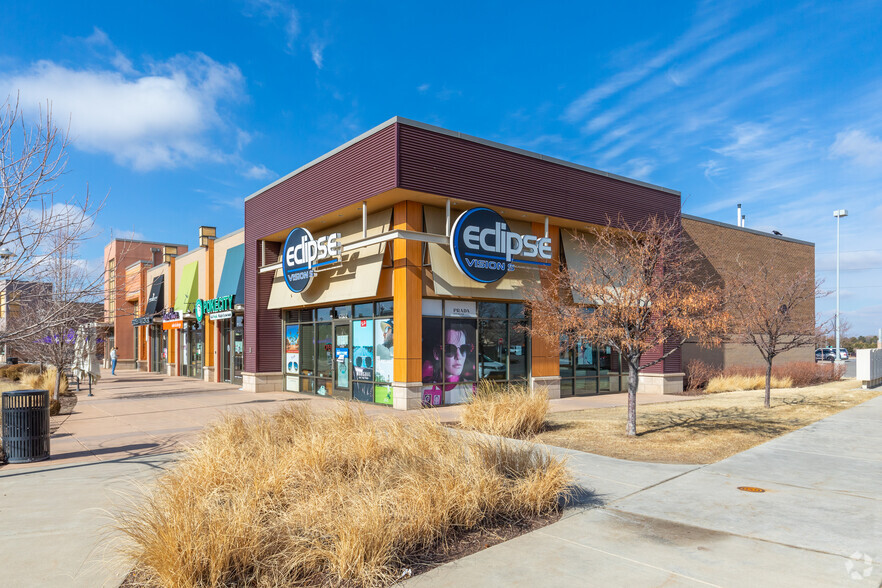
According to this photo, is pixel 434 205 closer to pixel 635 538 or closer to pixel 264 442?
pixel 264 442

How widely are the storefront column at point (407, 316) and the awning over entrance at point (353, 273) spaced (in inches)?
29.0

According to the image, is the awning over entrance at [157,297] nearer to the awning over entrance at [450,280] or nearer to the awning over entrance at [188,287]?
the awning over entrance at [188,287]

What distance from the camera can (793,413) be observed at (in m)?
15.3

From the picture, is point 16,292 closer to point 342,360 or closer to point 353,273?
point 353,273

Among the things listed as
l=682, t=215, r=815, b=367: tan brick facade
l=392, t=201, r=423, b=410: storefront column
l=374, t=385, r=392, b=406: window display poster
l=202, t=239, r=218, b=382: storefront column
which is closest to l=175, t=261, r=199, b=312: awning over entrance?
l=202, t=239, r=218, b=382: storefront column

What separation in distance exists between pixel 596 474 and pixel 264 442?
185 inches

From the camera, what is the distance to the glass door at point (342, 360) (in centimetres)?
1892

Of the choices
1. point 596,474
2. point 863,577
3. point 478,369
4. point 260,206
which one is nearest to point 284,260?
point 260,206

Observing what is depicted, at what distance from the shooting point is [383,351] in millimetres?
17312

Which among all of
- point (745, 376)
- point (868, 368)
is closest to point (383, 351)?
point (745, 376)

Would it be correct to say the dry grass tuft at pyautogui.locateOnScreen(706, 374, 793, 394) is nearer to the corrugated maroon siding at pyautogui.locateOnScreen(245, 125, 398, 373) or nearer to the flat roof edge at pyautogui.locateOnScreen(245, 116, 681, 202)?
the flat roof edge at pyautogui.locateOnScreen(245, 116, 681, 202)

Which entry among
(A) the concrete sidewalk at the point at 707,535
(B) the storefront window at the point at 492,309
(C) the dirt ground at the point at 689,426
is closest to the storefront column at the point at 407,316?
(B) the storefront window at the point at 492,309

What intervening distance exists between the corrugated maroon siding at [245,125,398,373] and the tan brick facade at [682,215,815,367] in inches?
575

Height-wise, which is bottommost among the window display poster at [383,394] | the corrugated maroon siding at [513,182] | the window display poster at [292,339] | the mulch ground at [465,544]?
the window display poster at [383,394]
